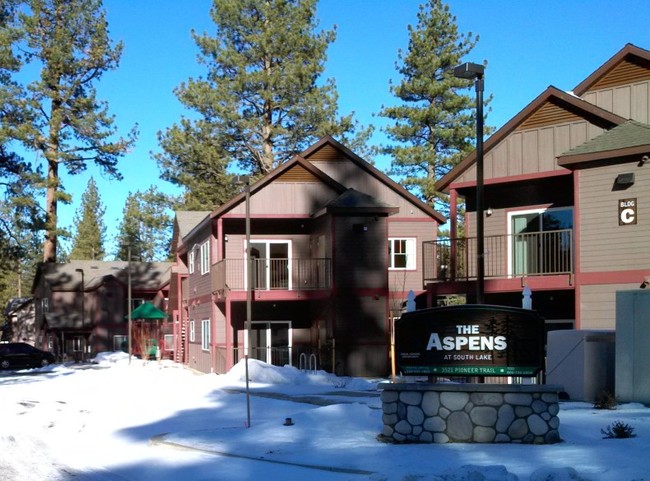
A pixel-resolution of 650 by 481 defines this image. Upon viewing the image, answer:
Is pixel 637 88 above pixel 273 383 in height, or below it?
above

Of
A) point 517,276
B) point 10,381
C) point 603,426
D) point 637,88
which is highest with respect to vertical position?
point 637,88

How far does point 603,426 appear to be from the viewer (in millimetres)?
12297

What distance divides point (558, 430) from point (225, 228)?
2166 centimetres

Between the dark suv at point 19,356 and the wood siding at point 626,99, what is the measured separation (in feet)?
102

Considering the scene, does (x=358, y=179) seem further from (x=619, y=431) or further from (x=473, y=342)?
(x=619, y=431)

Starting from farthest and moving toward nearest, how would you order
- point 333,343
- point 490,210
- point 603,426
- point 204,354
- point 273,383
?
point 204,354
point 333,343
point 273,383
point 490,210
point 603,426

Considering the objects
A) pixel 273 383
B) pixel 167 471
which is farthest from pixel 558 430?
pixel 273 383

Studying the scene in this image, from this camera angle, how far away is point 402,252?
36.8 meters

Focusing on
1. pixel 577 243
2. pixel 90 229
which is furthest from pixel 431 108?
A: pixel 90 229

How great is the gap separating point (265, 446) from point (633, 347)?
24.0 ft

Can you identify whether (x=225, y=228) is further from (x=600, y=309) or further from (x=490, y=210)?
(x=600, y=309)

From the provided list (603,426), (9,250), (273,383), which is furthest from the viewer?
(9,250)

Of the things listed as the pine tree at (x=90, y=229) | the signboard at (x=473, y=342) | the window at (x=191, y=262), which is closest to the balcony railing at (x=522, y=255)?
the signboard at (x=473, y=342)

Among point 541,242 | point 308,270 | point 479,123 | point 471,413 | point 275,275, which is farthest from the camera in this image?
point 275,275
